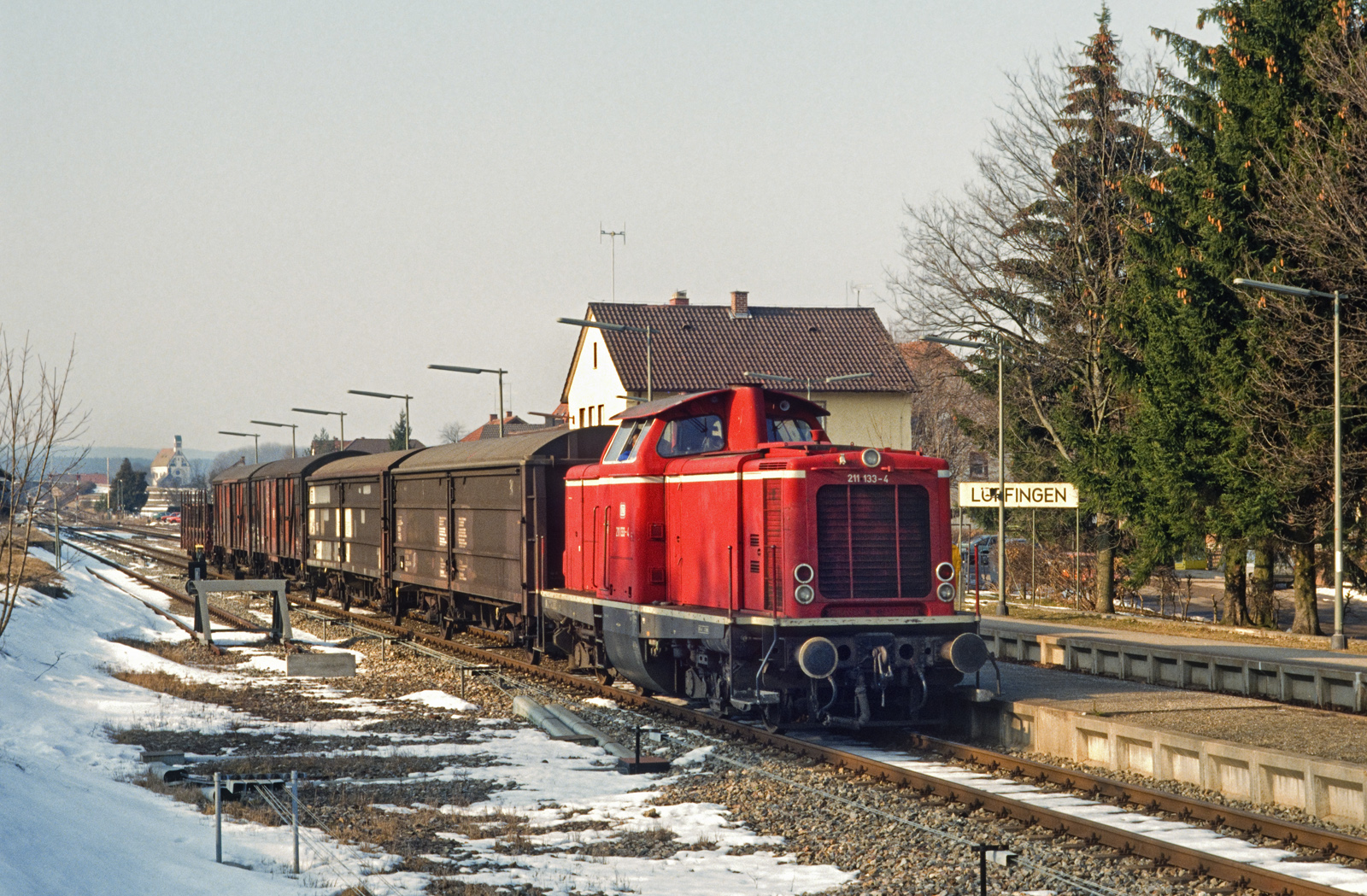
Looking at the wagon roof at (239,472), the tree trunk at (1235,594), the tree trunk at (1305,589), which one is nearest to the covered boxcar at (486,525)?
the tree trunk at (1305,589)

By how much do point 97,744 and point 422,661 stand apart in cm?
908

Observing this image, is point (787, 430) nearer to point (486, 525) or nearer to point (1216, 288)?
point (486, 525)

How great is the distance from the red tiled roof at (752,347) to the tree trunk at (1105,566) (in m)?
24.5

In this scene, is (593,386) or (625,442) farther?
(593,386)

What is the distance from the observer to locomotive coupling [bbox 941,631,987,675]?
13.7m

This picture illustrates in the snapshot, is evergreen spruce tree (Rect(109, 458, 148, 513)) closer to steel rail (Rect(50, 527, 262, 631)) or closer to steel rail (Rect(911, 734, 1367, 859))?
steel rail (Rect(50, 527, 262, 631))

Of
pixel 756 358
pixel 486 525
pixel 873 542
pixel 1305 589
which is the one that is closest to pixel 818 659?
pixel 873 542

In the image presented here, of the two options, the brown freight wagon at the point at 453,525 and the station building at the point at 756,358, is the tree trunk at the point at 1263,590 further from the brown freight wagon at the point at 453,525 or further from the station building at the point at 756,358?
the station building at the point at 756,358

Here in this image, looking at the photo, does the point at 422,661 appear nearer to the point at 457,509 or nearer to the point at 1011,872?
the point at 457,509

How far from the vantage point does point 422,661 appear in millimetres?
22562

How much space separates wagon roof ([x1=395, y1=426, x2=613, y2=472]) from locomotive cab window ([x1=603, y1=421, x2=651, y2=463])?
260 cm

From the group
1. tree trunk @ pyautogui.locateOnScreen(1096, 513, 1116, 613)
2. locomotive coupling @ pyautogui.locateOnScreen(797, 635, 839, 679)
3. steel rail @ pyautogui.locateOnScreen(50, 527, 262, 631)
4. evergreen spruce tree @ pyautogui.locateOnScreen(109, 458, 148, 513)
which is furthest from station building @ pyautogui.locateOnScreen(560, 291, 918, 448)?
evergreen spruce tree @ pyautogui.locateOnScreen(109, 458, 148, 513)

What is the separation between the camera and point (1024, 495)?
2845 cm

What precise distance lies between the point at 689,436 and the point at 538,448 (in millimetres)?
4707
